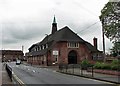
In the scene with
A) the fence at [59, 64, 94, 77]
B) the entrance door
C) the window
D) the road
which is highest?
the window

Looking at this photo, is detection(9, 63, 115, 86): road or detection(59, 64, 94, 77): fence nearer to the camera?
detection(9, 63, 115, 86): road

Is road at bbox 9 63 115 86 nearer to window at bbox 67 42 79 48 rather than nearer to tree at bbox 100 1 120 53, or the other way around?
tree at bbox 100 1 120 53

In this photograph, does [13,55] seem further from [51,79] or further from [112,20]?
[51,79]

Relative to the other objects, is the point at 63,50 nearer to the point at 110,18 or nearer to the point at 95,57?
the point at 95,57

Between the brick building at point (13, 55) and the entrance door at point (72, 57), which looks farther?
the brick building at point (13, 55)

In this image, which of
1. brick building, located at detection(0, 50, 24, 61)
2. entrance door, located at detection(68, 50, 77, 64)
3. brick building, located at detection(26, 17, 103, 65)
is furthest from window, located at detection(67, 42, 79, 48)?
brick building, located at detection(0, 50, 24, 61)

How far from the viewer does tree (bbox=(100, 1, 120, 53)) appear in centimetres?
3529

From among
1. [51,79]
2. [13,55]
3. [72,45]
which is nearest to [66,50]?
[72,45]

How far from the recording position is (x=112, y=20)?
3700cm

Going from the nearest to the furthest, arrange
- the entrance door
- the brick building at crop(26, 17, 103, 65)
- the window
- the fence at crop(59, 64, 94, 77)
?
the fence at crop(59, 64, 94, 77) → the brick building at crop(26, 17, 103, 65) → the window → the entrance door

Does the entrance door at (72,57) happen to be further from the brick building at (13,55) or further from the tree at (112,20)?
the brick building at (13,55)

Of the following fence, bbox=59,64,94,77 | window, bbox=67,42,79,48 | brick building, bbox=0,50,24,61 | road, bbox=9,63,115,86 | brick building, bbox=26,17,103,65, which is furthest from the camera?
brick building, bbox=0,50,24,61

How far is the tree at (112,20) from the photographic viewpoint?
35291 mm

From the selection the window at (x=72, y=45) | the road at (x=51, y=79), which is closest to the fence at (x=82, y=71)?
the road at (x=51, y=79)
